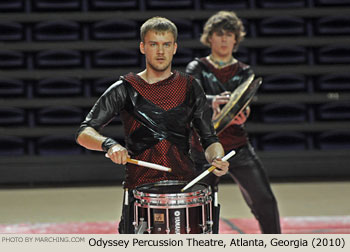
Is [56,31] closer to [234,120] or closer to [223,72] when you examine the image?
[223,72]

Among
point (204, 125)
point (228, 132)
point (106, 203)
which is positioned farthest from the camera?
point (106, 203)

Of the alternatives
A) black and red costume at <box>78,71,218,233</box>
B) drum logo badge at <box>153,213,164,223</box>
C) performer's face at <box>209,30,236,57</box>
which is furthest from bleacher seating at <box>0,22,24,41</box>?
drum logo badge at <box>153,213,164,223</box>

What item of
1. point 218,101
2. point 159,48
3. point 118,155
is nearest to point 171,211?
point 118,155

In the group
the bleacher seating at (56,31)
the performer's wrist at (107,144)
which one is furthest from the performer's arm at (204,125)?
the bleacher seating at (56,31)

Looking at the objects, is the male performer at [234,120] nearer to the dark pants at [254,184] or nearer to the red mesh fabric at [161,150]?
the dark pants at [254,184]

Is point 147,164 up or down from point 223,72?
down

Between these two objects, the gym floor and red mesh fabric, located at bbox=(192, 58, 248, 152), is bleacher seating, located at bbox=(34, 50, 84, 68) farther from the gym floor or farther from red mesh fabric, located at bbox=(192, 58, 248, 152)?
red mesh fabric, located at bbox=(192, 58, 248, 152)

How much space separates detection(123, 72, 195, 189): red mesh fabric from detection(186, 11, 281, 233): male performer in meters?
0.96

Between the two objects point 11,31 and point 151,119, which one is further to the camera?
point 11,31

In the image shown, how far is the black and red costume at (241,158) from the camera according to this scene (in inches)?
129

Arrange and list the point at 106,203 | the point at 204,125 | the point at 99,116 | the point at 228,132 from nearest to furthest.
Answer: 1. the point at 99,116
2. the point at 204,125
3. the point at 228,132
4. the point at 106,203

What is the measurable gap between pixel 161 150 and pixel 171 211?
0.32m

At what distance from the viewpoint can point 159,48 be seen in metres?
2.24

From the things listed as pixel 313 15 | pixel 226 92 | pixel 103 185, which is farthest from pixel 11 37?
pixel 226 92
